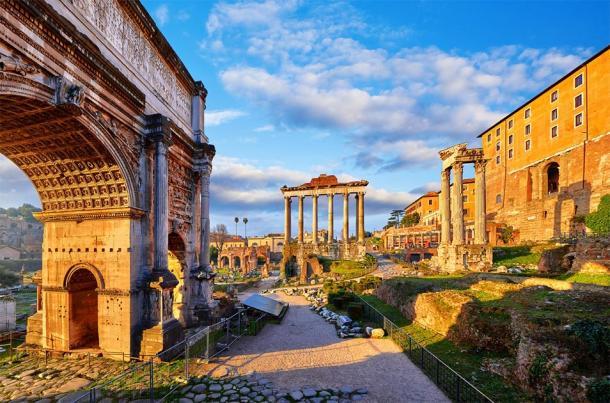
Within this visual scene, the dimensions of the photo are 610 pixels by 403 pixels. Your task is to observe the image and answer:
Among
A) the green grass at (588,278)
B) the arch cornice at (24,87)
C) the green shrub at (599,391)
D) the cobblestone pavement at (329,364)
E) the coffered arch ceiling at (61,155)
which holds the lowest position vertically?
the cobblestone pavement at (329,364)

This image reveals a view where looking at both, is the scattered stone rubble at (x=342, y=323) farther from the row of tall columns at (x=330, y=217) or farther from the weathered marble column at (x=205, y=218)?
the row of tall columns at (x=330, y=217)

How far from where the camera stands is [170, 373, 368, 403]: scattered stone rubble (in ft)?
27.0

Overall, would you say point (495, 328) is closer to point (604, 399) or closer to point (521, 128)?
point (604, 399)

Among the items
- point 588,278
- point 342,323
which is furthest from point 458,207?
point 342,323

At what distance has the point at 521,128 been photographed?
147 ft

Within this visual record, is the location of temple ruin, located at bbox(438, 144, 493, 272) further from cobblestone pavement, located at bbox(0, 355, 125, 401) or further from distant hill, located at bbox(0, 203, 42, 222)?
distant hill, located at bbox(0, 203, 42, 222)

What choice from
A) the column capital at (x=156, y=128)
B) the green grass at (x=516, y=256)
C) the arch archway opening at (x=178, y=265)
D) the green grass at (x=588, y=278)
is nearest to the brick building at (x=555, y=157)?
the green grass at (x=516, y=256)

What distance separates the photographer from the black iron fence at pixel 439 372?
760 centimetres

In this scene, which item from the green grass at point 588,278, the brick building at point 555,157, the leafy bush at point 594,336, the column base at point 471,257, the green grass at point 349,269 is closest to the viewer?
the leafy bush at point 594,336

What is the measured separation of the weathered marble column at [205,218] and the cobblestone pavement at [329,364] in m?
5.34

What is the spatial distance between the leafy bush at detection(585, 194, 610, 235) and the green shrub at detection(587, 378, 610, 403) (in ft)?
102

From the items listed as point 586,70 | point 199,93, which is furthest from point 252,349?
point 586,70

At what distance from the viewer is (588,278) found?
1588cm

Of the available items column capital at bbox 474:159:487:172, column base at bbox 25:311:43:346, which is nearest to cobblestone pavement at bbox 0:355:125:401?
column base at bbox 25:311:43:346
